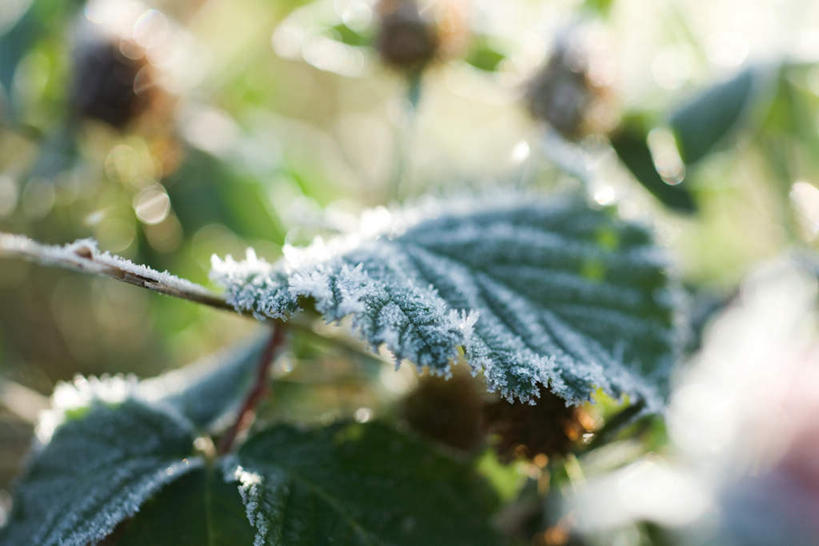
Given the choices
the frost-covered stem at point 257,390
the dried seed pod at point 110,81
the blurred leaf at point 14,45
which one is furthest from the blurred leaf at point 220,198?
the frost-covered stem at point 257,390

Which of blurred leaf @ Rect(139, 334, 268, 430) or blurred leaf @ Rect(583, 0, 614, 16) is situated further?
blurred leaf @ Rect(583, 0, 614, 16)

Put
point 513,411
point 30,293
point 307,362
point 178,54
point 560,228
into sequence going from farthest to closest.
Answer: point 30,293, point 178,54, point 307,362, point 560,228, point 513,411

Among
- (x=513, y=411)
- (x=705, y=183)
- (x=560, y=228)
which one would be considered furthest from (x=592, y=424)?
(x=705, y=183)

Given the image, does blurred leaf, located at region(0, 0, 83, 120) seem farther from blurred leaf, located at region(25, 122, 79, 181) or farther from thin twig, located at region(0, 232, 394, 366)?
thin twig, located at region(0, 232, 394, 366)

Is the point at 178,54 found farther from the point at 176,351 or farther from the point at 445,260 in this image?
the point at 445,260

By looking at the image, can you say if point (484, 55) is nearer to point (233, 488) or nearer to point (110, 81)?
point (110, 81)

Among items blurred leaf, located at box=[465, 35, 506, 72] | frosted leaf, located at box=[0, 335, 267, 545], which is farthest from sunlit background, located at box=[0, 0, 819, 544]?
frosted leaf, located at box=[0, 335, 267, 545]

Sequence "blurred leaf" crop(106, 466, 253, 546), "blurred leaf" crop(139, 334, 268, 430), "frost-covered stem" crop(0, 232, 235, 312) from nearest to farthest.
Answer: "frost-covered stem" crop(0, 232, 235, 312), "blurred leaf" crop(106, 466, 253, 546), "blurred leaf" crop(139, 334, 268, 430)
